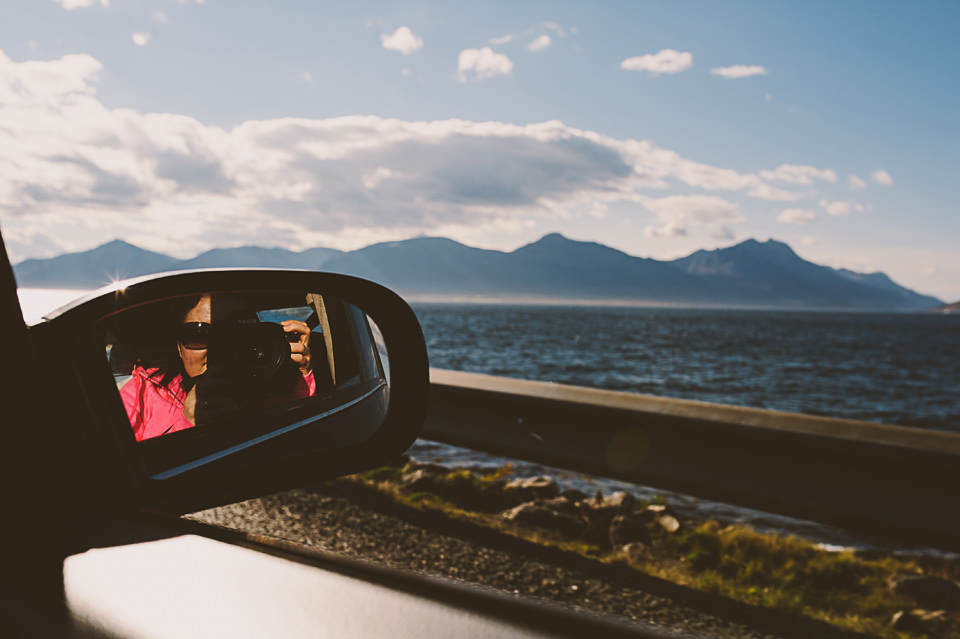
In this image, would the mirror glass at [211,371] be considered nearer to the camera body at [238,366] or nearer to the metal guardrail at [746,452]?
the camera body at [238,366]

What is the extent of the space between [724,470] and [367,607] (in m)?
3.01

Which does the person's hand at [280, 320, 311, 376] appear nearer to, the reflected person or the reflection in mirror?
the reflection in mirror

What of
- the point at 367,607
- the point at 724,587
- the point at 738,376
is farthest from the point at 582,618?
the point at 738,376

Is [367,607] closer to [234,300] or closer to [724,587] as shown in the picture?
[234,300]

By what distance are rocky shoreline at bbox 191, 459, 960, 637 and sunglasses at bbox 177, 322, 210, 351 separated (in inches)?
83.8

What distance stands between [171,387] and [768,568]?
406cm

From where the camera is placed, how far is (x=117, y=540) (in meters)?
1.26

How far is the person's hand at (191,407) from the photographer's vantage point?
135 cm

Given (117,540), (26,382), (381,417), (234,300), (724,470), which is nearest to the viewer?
(26,382)

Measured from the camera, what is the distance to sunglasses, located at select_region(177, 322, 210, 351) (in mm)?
1317

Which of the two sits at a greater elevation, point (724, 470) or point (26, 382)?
point (26, 382)

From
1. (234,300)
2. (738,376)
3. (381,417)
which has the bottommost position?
(738,376)

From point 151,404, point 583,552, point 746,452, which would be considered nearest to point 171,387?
point 151,404

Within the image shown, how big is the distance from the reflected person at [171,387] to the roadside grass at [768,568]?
3377 mm
